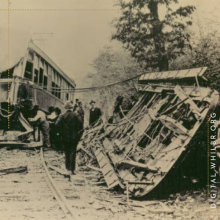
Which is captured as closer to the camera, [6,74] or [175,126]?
[175,126]

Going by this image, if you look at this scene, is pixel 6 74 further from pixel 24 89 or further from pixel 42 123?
pixel 42 123

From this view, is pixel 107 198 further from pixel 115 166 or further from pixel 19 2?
pixel 19 2

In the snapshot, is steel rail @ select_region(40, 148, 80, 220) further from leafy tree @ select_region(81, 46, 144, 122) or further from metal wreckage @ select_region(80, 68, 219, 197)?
leafy tree @ select_region(81, 46, 144, 122)

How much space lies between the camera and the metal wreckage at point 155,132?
2676mm

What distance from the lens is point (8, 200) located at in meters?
2.74

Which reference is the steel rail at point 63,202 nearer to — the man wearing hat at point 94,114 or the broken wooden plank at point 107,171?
the broken wooden plank at point 107,171

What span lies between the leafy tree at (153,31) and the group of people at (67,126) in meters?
0.79

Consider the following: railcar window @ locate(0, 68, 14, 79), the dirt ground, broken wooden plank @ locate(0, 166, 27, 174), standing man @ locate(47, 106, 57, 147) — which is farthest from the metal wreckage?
railcar window @ locate(0, 68, 14, 79)

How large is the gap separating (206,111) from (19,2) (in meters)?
1.95

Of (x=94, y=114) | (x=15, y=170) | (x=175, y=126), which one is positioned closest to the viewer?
(x=175, y=126)

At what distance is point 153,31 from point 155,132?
1074 mm

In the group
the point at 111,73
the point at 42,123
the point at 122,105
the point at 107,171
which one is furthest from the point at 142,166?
the point at 42,123

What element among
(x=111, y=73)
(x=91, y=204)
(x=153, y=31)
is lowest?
(x=91, y=204)

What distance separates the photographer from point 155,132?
11.9 feet
